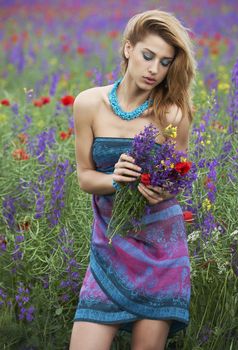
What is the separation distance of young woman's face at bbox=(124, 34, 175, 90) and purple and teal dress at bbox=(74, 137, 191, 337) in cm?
22

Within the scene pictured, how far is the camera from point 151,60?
9.52ft

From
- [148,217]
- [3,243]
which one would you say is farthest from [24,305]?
[148,217]

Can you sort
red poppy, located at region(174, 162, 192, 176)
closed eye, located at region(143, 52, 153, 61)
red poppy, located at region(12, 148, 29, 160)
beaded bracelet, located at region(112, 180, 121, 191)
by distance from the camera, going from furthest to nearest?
red poppy, located at region(12, 148, 29, 160) → closed eye, located at region(143, 52, 153, 61) → beaded bracelet, located at region(112, 180, 121, 191) → red poppy, located at region(174, 162, 192, 176)

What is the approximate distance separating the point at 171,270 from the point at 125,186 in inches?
13.9

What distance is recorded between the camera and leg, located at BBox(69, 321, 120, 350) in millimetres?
2811

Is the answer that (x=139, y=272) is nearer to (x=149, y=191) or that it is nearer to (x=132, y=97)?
(x=149, y=191)

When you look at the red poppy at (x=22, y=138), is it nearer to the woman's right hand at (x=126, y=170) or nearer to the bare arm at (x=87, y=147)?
the bare arm at (x=87, y=147)

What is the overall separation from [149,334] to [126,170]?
0.59 metres

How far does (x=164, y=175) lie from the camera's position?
104 inches

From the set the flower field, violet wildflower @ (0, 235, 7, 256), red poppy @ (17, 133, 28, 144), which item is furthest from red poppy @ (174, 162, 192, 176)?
red poppy @ (17, 133, 28, 144)

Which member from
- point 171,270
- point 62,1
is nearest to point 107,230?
point 171,270

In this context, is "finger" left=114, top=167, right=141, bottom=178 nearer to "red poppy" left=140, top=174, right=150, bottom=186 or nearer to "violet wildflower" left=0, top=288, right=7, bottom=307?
"red poppy" left=140, top=174, right=150, bottom=186

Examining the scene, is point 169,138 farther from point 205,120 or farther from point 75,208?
point 205,120

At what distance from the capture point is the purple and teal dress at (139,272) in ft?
9.48
